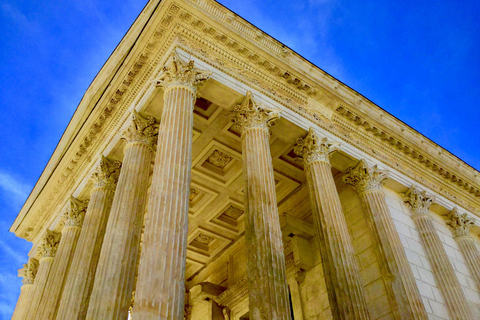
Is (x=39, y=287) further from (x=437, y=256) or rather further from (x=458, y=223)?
(x=458, y=223)

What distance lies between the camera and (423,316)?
41.1ft

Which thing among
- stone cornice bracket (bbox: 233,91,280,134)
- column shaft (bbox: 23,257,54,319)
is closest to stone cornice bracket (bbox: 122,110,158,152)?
stone cornice bracket (bbox: 233,91,280,134)

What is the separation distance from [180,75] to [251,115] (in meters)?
2.47

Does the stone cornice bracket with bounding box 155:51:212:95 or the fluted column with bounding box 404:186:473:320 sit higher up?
the stone cornice bracket with bounding box 155:51:212:95

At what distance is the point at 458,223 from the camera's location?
18.2 meters

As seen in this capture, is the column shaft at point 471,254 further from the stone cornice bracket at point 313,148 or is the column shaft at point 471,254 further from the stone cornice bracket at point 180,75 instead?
the stone cornice bracket at point 180,75

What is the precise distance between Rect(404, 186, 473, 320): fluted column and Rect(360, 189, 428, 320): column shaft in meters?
2.36

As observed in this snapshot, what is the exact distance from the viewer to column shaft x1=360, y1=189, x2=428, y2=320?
12.6m

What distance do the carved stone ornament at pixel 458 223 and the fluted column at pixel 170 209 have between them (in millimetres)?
12857

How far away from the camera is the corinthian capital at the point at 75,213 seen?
15391 mm

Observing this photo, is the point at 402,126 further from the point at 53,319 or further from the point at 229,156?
the point at 53,319

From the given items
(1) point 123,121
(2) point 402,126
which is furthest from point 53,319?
(2) point 402,126

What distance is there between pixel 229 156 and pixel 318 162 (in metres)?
4.22

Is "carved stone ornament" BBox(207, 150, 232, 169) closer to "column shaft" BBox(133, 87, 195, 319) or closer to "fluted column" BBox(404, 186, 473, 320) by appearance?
"column shaft" BBox(133, 87, 195, 319)
